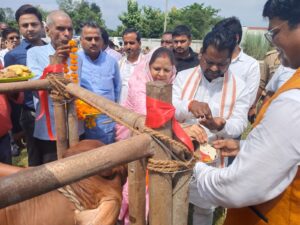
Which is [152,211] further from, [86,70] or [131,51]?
[131,51]

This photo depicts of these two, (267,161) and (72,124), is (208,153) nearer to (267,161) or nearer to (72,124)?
(267,161)

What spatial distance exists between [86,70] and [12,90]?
1.08 meters

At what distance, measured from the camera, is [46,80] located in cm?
205

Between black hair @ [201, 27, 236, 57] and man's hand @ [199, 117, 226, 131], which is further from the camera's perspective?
black hair @ [201, 27, 236, 57]

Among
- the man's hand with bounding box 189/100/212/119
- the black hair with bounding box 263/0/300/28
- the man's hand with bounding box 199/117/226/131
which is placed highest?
the black hair with bounding box 263/0/300/28

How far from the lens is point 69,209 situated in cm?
95

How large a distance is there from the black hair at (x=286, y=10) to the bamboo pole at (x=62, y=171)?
71cm

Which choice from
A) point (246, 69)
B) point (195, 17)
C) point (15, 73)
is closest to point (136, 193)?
point (15, 73)

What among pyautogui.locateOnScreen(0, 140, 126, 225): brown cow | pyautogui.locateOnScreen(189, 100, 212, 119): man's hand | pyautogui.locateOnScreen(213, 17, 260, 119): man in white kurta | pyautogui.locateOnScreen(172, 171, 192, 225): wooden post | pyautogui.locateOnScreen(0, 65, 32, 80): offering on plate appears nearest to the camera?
pyautogui.locateOnScreen(0, 140, 126, 225): brown cow

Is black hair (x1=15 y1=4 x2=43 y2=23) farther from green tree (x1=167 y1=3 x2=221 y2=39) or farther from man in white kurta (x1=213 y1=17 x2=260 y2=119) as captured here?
green tree (x1=167 y1=3 x2=221 y2=39)

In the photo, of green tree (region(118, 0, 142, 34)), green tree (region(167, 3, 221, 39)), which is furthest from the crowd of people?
green tree (region(167, 3, 221, 39))

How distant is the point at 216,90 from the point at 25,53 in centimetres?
210

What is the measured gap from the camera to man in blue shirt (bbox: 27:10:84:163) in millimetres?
2531

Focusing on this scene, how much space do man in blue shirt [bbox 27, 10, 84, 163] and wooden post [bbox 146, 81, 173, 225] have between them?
152 centimetres
